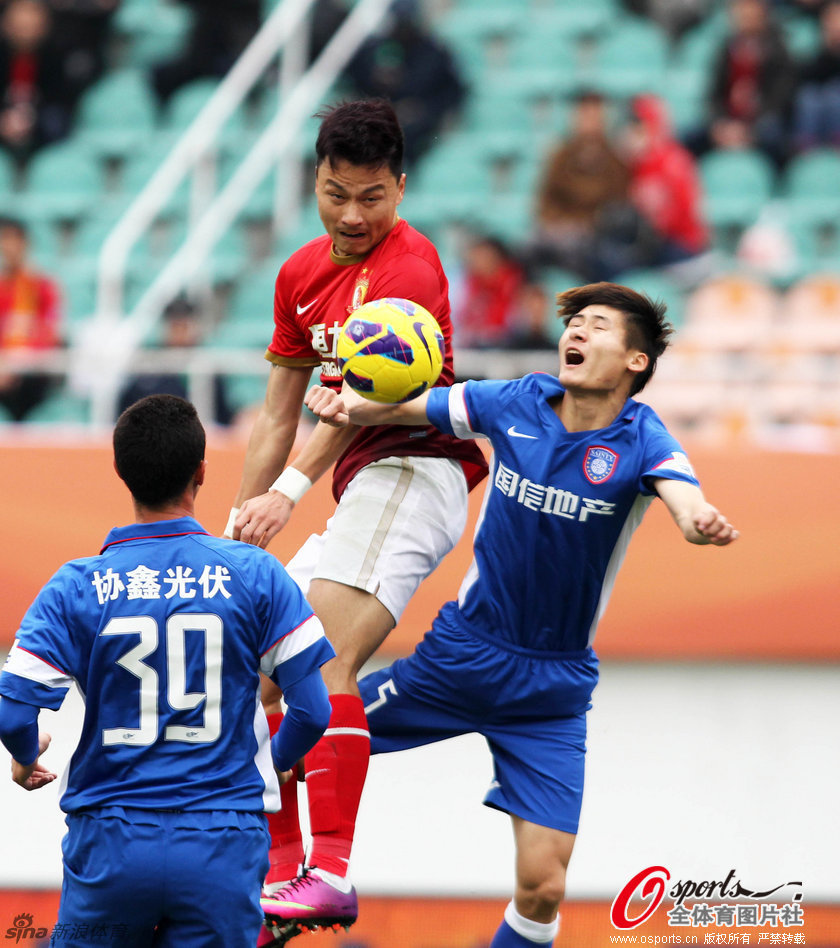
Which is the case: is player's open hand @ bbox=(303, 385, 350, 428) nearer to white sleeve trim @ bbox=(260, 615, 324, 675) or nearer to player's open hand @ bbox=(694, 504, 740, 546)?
white sleeve trim @ bbox=(260, 615, 324, 675)

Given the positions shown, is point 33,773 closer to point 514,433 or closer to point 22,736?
point 22,736

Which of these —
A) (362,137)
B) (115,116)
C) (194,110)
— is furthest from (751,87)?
(362,137)

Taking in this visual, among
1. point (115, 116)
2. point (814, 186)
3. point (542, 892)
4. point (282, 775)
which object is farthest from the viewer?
point (115, 116)

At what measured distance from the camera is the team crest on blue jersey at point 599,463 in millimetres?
4211

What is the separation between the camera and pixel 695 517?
3.65 m

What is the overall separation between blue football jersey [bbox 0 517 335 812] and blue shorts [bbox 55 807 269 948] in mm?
46

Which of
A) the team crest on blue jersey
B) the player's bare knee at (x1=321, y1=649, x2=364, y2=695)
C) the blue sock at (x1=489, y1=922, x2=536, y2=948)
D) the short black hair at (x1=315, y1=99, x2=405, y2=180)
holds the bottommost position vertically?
the blue sock at (x1=489, y1=922, x2=536, y2=948)

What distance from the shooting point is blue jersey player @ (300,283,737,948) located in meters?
4.24

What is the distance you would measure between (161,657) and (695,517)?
56.4 inches

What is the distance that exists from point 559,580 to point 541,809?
0.76 meters

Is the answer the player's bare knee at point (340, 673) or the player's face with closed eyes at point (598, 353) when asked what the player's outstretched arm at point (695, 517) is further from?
the player's bare knee at point (340, 673)

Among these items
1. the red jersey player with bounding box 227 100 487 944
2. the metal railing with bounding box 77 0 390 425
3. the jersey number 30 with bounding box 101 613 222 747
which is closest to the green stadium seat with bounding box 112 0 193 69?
the metal railing with bounding box 77 0 390 425

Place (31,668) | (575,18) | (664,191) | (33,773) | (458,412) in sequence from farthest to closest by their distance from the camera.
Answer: (575,18) < (664,191) < (458,412) < (33,773) < (31,668)

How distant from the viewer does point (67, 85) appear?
11.2 m
